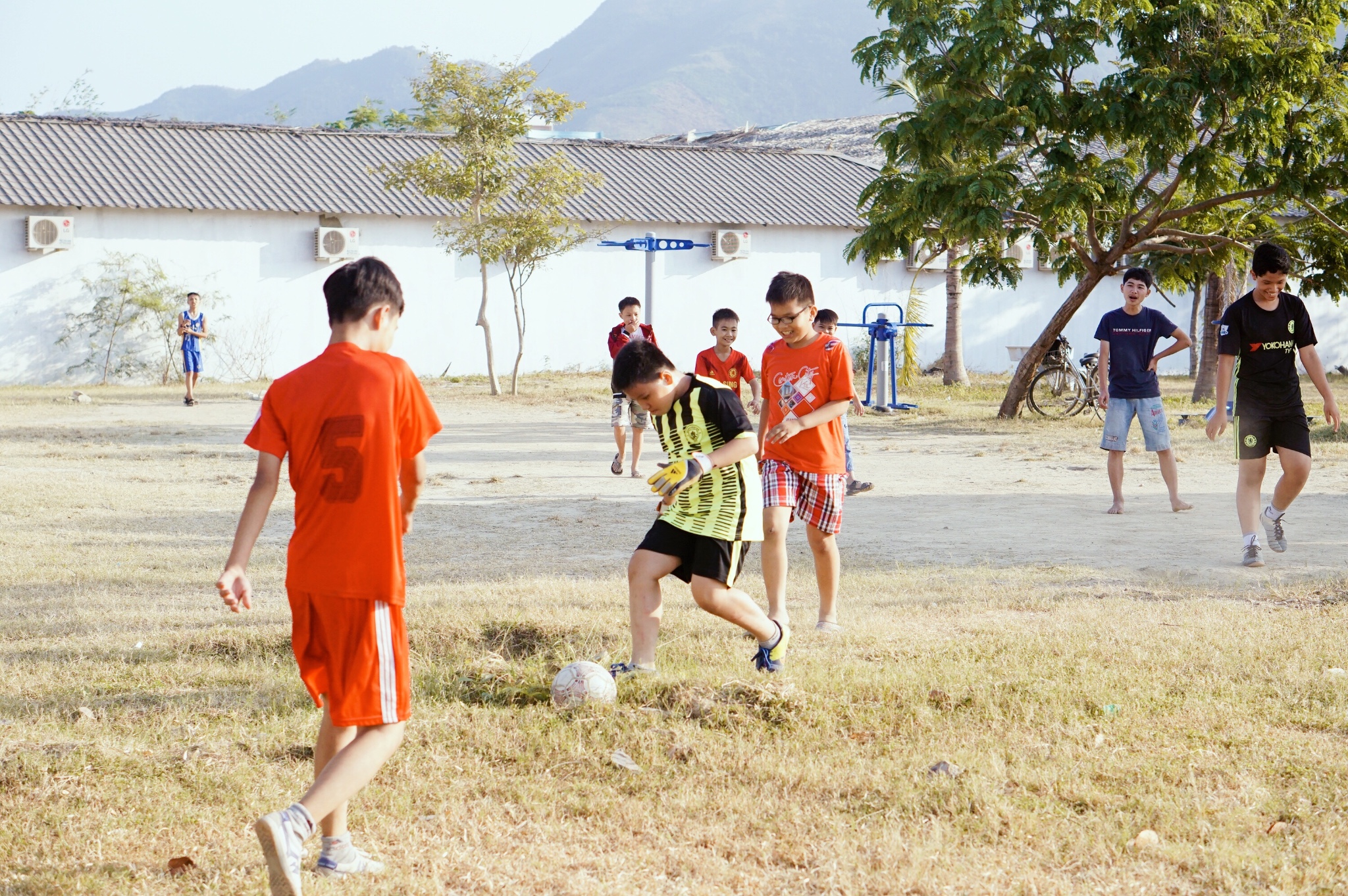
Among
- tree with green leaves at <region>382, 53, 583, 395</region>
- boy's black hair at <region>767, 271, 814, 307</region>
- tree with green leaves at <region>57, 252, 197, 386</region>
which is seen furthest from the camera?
tree with green leaves at <region>57, 252, 197, 386</region>

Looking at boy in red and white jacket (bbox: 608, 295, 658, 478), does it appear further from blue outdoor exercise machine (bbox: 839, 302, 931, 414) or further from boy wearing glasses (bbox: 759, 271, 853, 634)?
blue outdoor exercise machine (bbox: 839, 302, 931, 414)

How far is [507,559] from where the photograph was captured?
25.2 ft

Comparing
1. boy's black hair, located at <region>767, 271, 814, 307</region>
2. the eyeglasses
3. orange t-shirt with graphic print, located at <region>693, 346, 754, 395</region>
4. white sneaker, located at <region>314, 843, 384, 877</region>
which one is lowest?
white sneaker, located at <region>314, 843, 384, 877</region>

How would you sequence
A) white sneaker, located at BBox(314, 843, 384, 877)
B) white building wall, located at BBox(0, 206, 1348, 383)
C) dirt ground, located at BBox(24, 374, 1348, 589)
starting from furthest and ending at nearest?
white building wall, located at BBox(0, 206, 1348, 383)
dirt ground, located at BBox(24, 374, 1348, 589)
white sneaker, located at BBox(314, 843, 384, 877)

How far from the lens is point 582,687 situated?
4633 mm

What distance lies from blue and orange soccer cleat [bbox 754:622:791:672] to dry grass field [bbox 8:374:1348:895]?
0.06 meters

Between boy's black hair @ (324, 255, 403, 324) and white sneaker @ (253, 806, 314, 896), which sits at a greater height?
boy's black hair @ (324, 255, 403, 324)

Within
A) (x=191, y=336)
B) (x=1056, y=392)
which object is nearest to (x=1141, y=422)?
(x=1056, y=392)

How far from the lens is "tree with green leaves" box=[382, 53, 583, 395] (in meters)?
20.7

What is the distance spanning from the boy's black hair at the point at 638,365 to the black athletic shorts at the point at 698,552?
0.61m

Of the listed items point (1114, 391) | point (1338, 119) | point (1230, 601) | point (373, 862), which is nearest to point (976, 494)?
point (1114, 391)

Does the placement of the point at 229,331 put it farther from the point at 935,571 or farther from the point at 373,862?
the point at 373,862

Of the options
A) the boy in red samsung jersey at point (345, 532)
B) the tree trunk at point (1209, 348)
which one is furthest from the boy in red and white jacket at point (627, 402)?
the tree trunk at point (1209, 348)

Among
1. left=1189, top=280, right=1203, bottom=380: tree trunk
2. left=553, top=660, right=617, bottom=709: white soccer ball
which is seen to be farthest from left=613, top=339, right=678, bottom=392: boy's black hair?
left=1189, top=280, right=1203, bottom=380: tree trunk
